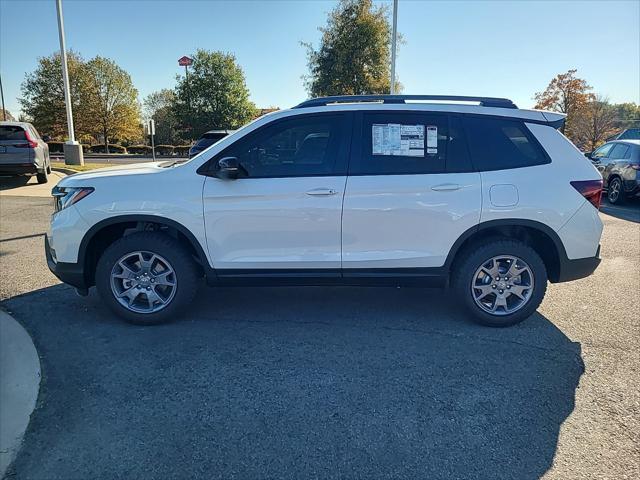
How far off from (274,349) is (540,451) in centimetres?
196

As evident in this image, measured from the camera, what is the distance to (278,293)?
4992 mm

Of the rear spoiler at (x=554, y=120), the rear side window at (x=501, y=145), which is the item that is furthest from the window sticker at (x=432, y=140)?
the rear spoiler at (x=554, y=120)

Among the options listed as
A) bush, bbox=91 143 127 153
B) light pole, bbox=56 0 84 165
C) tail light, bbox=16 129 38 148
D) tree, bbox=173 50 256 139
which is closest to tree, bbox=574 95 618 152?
tree, bbox=173 50 256 139

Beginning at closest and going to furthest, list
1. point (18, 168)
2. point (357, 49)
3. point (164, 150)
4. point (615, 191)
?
point (615, 191)
point (18, 168)
point (357, 49)
point (164, 150)

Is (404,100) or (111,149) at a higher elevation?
(111,149)

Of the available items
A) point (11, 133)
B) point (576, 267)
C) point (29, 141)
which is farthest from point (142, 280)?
point (11, 133)

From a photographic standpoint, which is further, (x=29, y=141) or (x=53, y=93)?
(x=53, y=93)

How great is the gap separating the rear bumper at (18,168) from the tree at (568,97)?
38.6 meters

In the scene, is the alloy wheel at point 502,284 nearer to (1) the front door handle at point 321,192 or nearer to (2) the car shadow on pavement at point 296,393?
(2) the car shadow on pavement at point 296,393

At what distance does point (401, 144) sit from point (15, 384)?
3.41 m

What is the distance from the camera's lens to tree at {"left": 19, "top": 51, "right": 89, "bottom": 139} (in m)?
41.9

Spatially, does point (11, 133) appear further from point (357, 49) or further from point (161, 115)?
point (161, 115)

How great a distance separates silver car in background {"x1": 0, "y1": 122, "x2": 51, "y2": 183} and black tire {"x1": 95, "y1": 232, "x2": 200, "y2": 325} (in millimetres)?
10898

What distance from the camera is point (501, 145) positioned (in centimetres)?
404
